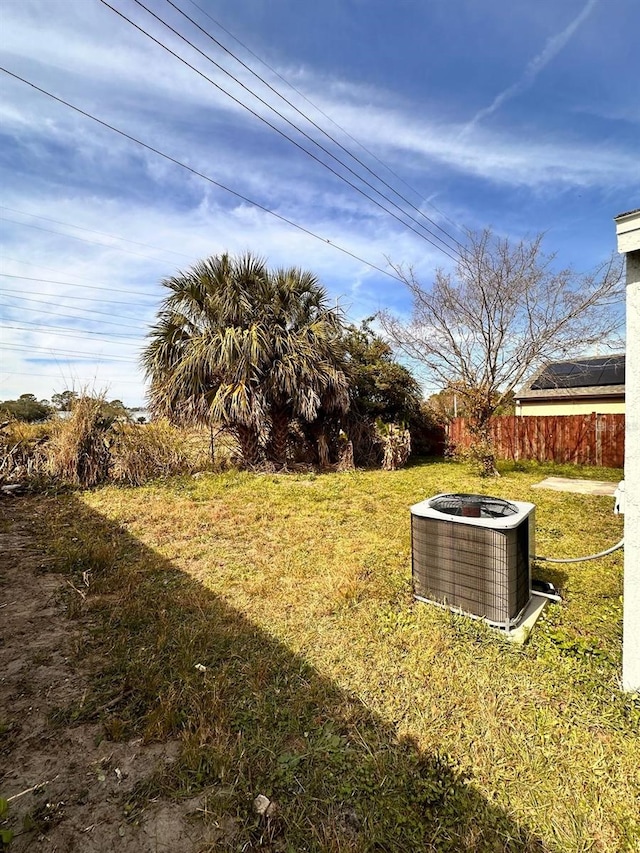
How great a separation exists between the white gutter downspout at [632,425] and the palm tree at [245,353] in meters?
6.66

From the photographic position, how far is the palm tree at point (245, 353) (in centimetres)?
799

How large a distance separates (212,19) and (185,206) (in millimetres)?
3671

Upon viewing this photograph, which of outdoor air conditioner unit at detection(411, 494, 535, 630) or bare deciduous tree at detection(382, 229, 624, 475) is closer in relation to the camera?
outdoor air conditioner unit at detection(411, 494, 535, 630)

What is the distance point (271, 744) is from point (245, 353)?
707cm

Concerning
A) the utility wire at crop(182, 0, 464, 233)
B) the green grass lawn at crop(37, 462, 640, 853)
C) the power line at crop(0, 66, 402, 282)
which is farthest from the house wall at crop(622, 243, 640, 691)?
the power line at crop(0, 66, 402, 282)

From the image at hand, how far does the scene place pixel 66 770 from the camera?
60.5 inches

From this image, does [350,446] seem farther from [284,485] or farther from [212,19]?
[212,19]

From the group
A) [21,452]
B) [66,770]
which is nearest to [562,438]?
[66,770]

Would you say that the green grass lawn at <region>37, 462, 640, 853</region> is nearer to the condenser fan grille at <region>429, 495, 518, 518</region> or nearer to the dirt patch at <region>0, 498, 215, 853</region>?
the dirt patch at <region>0, 498, 215, 853</region>

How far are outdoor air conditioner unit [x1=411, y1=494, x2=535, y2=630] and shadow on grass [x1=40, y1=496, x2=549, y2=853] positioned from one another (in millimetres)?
1086

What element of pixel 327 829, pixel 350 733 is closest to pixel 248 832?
pixel 327 829

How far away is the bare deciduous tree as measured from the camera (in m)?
8.58

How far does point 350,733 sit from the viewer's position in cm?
172

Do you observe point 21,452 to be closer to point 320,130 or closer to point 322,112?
point 320,130
